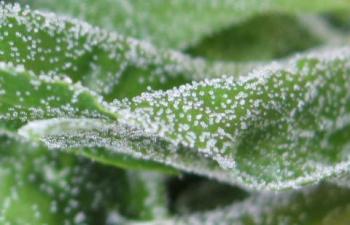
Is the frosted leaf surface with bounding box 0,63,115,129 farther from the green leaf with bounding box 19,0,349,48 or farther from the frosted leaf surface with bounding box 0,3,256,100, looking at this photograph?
the green leaf with bounding box 19,0,349,48

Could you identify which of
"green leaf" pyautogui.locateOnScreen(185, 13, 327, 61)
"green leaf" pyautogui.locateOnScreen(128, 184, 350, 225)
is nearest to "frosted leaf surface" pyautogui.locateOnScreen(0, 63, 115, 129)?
"green leaf" pyautogui.locateOnScreen(128, 184, 350, 225)

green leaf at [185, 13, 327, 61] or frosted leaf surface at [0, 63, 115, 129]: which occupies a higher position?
green leaf at [185, 13, 327, 61]

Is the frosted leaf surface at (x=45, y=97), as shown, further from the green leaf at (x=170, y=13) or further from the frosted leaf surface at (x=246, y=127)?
the green leaf at (x=170, y=13)

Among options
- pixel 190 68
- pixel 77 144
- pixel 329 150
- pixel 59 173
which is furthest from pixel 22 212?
pixel 329 150

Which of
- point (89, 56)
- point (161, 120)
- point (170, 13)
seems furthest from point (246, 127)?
point (170, 13)

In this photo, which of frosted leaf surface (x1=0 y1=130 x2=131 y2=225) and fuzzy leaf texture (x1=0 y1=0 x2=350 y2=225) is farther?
frosted leaf surface (x1=0 y1=130 x2=131 y2=225)

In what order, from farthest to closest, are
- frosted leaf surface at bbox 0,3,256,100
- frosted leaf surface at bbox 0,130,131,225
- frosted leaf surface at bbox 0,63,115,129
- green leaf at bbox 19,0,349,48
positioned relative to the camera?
1. green leaf at bbox 19,0,349,48
2. frosted leaf surface at bbox 0,130,131,225
3. frosted leaf surface at bbox 0,3,256,100
4. frosted leaf surface at bbox 0,63,115,129

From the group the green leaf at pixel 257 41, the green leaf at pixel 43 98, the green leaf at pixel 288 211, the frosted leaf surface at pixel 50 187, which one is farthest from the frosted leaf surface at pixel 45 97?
the green leaf at pixel 257 41
